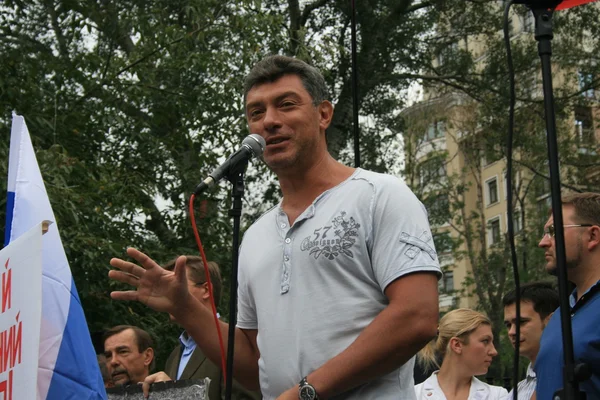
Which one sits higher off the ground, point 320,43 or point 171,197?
point 320,43

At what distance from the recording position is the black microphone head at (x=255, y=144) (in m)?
3.02

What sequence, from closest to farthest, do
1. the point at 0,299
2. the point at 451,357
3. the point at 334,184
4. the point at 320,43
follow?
the point at 334,184
the point at 0,299
the point at 451,357
the point at 320,43

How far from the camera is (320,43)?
37.2ft

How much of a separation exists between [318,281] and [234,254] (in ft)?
0.94

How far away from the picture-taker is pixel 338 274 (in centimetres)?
288

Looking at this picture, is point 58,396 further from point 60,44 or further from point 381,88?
point 381,88

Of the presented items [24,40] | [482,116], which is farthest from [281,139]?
[482,116]

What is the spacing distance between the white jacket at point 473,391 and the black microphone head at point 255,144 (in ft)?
10.7

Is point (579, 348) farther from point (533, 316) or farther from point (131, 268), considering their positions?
point (533, 316)

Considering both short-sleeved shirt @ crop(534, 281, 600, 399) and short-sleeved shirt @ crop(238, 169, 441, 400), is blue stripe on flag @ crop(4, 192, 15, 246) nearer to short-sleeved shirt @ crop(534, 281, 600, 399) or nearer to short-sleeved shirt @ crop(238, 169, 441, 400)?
short-sleeved shirt @ crop(238, 169, 441, 400)

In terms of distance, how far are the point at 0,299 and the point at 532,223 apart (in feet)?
79.6

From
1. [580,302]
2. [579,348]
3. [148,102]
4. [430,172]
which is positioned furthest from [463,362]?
[430,172]

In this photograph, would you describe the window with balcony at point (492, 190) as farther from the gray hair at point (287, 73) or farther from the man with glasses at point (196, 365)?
the gray hair at point (287, 73)

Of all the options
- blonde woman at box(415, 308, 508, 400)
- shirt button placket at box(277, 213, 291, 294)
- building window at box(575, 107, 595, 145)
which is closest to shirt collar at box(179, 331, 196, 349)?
blonde woman at box(415, 308, 508, 400)
